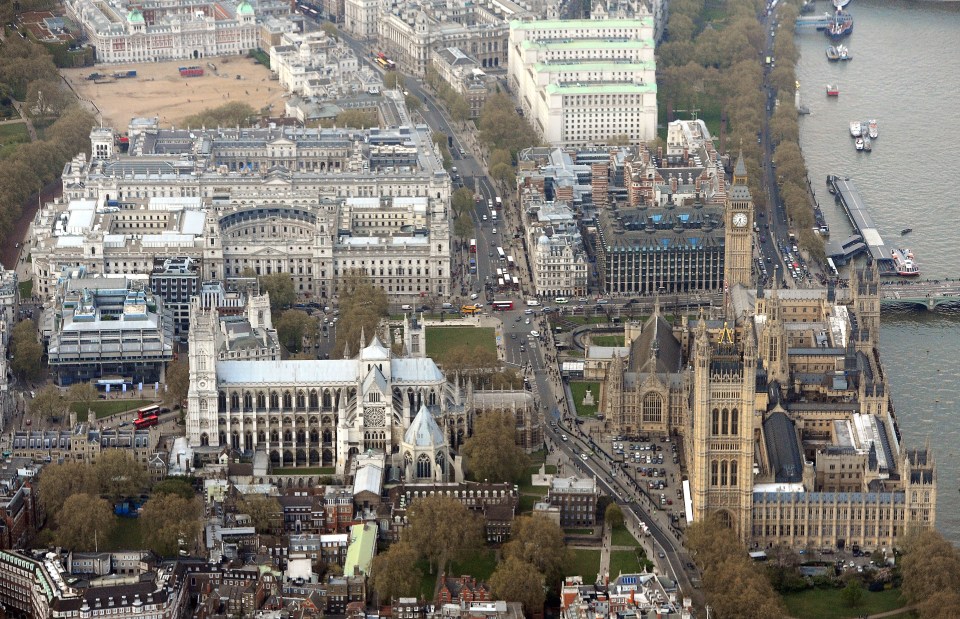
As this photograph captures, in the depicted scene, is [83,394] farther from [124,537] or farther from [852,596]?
[852,596]

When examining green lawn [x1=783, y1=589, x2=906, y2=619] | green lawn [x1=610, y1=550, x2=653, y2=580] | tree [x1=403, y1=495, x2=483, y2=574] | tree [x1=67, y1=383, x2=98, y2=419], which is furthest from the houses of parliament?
tree [x1=67, y1=383, x2=98, y2=419]

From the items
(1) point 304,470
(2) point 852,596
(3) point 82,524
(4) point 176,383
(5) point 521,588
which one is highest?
(4) point 176,383

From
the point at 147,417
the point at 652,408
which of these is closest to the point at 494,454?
the point at 652,408

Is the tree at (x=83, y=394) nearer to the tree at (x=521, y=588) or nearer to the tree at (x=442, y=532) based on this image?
the tree at (x=442, y=532)

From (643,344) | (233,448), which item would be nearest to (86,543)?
(233,448)

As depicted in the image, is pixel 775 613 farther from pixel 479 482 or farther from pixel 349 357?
pixel 349 357
